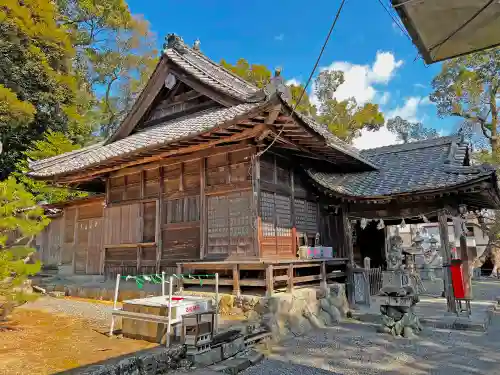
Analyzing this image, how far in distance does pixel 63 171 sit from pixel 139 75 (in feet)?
75.1

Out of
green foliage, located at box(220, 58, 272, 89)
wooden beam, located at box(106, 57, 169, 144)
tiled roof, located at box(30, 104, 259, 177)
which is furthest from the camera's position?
green foliage, located at box(220, 58, 272, 89)

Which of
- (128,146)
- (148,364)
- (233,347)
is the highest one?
(128,146)

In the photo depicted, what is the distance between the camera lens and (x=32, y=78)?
2189cm

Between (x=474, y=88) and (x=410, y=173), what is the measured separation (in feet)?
66.6

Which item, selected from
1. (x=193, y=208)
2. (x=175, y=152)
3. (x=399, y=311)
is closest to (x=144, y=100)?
(x=175, y=152)

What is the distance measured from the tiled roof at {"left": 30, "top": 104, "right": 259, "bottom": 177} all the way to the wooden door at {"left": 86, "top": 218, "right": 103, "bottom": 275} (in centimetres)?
271

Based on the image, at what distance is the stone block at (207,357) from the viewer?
18.5ft

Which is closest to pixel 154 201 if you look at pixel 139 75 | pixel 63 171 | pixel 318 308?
pixel 63 171

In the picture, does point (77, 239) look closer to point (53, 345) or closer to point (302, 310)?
point (53, 345)

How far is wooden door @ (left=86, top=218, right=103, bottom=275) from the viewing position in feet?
44.7

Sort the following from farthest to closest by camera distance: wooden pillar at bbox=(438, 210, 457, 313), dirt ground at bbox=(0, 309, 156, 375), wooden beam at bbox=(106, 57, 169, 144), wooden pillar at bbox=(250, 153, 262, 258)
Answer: wooden beam at bbox=(106, 57, 169, 144) < wooden pillar at bbox=(438, 210, 457, 313) < wooden pillar at bbox=(250, 153, 262, 258) < dirt ground at bbox=(0, 309, 156, 375)

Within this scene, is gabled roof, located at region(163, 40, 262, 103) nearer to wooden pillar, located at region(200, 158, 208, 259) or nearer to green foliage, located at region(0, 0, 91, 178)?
wooden pillar, located at region(200, 158, 208, 259)

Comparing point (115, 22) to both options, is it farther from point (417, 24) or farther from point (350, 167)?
point (417, 24)

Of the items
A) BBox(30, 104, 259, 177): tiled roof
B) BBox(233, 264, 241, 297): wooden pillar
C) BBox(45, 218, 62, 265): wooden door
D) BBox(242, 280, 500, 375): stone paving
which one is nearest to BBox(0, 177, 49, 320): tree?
BBox(30, 104, 259, 177): tiled roof
